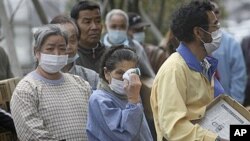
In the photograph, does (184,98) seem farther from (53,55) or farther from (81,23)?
(81,23)

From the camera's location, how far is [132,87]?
5.32 metres

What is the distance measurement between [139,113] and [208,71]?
597 millimetres

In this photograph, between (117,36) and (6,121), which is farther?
(117,36)

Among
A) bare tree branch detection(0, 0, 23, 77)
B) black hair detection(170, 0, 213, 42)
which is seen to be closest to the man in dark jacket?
bare tree branch detection(0, 0, 23, 77)

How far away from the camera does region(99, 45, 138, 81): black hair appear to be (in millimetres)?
5539

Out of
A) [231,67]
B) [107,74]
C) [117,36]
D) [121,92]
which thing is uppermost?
[107,74]

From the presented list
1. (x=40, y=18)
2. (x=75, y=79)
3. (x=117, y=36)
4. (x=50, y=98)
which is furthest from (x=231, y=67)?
(x=50, y=98)

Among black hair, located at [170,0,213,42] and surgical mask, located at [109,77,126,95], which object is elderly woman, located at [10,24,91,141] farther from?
black hair, located at [170,0,213,42]

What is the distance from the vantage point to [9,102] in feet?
21.0

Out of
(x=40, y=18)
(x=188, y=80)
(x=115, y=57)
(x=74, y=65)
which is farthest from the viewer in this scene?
(x=40, y=18)

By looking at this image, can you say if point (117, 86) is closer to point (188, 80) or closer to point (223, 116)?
point (188, 80)

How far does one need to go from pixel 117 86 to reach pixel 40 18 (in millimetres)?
4987

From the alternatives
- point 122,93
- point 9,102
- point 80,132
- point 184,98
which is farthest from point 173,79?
point 9,102

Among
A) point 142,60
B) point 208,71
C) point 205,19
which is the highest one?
point 205,19
